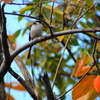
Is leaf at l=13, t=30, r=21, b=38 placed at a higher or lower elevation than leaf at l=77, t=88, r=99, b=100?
higher

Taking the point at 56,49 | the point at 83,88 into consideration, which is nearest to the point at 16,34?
the point at 56,49

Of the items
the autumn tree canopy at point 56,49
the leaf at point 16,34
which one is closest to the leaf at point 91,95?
the autumn tree canopy at point 56,49

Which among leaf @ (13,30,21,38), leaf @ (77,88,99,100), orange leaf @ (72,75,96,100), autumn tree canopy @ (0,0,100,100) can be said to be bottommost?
leaf @ (77,88,99,100)

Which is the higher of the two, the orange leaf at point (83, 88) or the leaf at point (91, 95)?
the orange leaf at point (83, 88)

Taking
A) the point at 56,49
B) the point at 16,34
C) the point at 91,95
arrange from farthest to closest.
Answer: the point at 56,49, the point at 16,34, the point at 91,95

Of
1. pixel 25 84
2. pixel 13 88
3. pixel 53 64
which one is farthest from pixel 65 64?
pixel 25 84

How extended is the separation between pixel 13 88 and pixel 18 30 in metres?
0.93

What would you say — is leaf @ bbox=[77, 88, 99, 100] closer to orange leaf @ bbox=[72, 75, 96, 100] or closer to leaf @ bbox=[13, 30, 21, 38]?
orange leaf @ bbox=[72, 75, 96, 100]

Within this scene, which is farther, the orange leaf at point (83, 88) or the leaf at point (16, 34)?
the leaf at point (16, 34)

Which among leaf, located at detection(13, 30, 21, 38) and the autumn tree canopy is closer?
the autumn tree canopy

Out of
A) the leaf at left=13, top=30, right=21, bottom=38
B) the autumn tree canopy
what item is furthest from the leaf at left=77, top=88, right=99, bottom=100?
the leaf at left=13, top=30, right=21, bottom=38

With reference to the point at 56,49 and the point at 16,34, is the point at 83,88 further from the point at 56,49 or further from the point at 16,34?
the point at 56,49

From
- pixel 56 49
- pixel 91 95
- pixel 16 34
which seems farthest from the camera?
pixel 56 49

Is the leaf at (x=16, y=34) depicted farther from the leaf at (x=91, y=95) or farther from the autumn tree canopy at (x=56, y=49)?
the leaf at (x=91, y=95)
